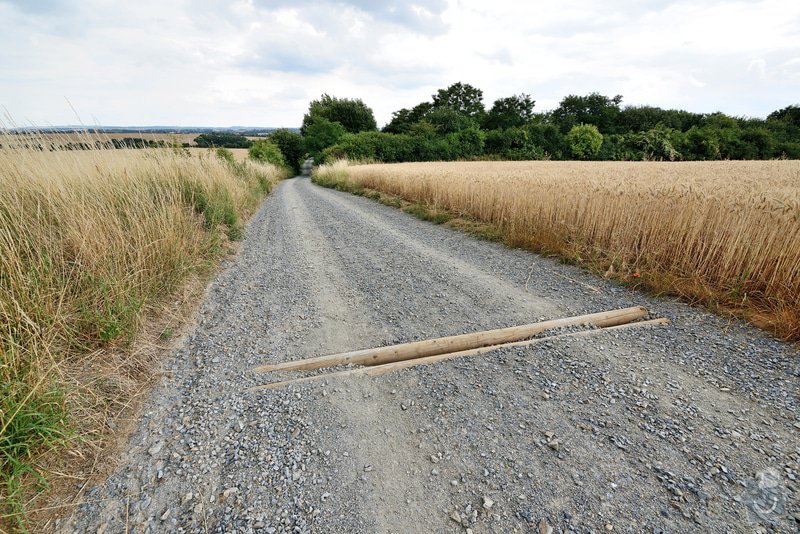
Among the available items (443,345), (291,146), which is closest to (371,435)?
(443,345)

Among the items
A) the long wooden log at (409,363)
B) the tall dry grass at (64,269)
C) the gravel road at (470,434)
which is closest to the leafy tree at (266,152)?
the tall dry grass at (64,269)

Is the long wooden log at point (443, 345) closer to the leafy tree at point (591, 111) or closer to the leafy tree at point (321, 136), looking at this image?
the leafy tree at point (321, 136)

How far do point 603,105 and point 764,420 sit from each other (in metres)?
69.0

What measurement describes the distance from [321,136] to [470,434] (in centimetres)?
4894

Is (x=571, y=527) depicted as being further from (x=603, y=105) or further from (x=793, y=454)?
(x=603, y=105)

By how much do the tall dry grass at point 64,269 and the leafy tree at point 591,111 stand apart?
5954 centimetres

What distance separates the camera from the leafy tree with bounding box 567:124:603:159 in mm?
41000

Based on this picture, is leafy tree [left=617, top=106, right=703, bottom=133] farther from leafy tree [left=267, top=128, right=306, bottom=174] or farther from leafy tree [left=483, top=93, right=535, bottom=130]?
leafy tree [left=267, top=128, right=306, bottom=174]

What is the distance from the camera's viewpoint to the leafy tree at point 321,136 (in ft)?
148

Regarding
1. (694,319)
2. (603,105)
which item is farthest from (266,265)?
(603,105)

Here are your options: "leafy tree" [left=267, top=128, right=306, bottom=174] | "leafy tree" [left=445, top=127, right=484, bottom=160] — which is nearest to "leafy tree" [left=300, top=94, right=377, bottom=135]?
"leafy tree" [left=267, top=128, right=306, bottom=174]

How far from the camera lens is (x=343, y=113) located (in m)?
57.0

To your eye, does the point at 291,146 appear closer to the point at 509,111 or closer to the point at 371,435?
the point at 509,111

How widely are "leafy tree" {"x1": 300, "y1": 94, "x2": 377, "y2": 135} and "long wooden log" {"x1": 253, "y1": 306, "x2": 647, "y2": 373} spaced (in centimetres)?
5790
